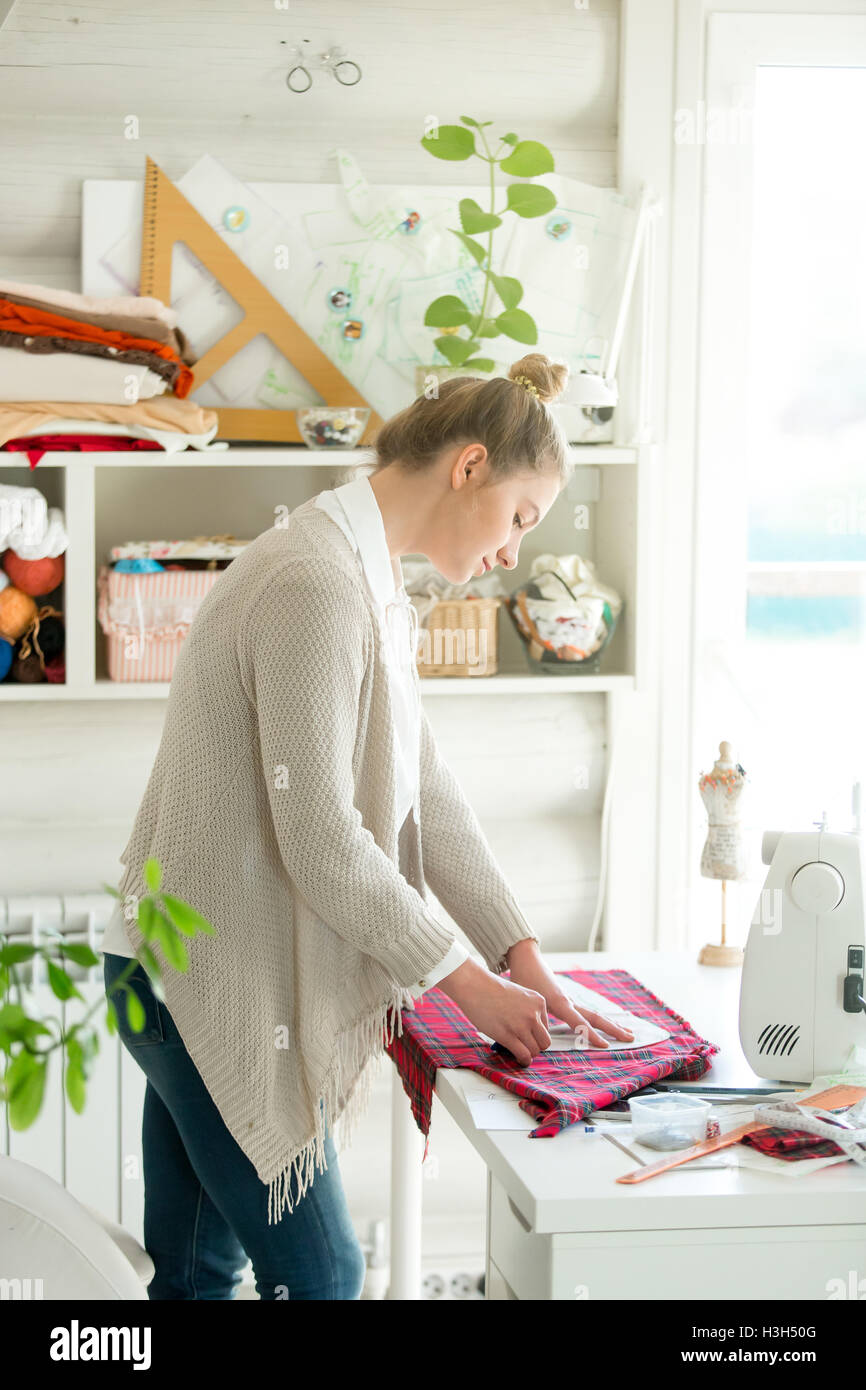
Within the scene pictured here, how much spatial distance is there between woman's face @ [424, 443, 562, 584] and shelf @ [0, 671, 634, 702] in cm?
67

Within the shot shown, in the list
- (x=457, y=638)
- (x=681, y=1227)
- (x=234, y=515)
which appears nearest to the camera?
(x=681, y=1227)

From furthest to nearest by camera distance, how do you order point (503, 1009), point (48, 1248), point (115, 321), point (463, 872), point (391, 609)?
point (115, 321)
point (463, 872)
point (391, 609)
point (503, 1009)
point (48, 1248)

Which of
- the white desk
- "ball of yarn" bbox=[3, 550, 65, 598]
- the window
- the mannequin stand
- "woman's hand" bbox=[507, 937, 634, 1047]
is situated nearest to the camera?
the white desk

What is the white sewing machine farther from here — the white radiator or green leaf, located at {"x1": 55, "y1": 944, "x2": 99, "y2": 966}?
the white radiator

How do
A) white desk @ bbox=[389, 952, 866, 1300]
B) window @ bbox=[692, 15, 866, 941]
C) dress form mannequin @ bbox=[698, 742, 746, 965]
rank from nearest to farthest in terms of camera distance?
white desk @ bbox=[389, 952, 866, 1300], dress form mannequin @ bbox=[698, 742, 746, 965], window @ bbox=[692, 15, 866, 941]

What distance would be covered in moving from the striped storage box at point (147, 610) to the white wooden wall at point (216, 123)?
174 millimetres

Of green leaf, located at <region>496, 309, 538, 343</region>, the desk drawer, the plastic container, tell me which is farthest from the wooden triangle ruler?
the desk drawer

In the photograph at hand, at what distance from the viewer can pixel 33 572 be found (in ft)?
6.68

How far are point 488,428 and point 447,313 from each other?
2.52ft

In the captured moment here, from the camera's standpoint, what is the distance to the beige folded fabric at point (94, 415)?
2.02 m

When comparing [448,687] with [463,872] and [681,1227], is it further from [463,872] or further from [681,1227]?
[681,1227]

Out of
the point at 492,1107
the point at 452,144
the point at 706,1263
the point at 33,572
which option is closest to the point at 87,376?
the point at 33,572

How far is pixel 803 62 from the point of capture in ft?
7.50

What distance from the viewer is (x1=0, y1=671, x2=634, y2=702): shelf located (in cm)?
207
